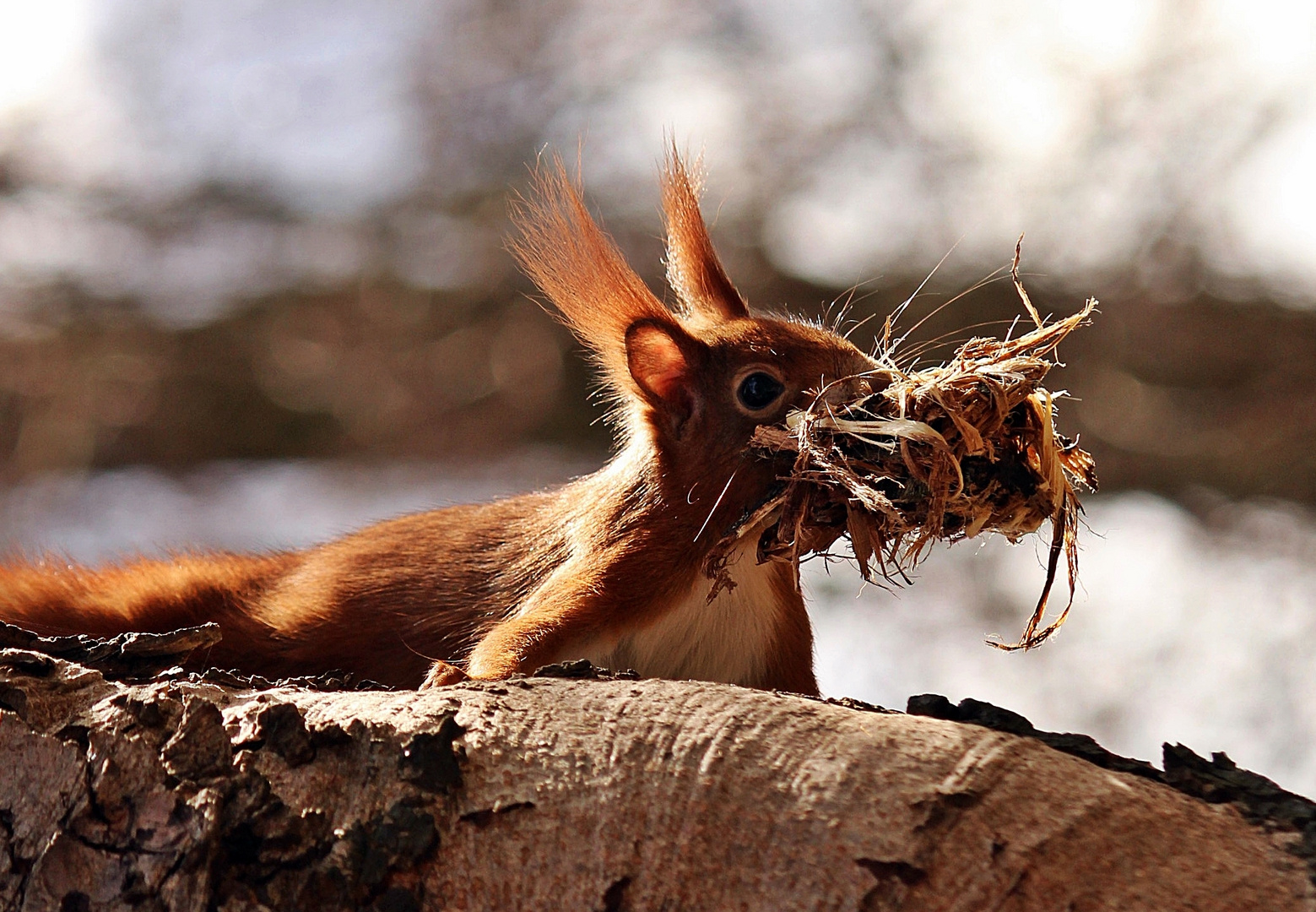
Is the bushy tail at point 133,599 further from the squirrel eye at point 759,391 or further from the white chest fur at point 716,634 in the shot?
the squirrel eye at point 759,391

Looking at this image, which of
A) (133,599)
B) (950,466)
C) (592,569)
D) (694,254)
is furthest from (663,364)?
(133,599)

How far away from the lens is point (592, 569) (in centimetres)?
324

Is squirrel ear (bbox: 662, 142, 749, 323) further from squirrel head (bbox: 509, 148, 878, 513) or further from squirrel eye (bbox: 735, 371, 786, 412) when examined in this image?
squirrel eye (bbox: 735, 371, 786, 412)

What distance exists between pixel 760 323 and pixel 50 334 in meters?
4.35

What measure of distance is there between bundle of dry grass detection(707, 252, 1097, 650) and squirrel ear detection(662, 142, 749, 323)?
1179 mm

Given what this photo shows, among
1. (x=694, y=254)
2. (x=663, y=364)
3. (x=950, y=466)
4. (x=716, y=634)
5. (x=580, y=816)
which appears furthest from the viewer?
(x=694, y=254)

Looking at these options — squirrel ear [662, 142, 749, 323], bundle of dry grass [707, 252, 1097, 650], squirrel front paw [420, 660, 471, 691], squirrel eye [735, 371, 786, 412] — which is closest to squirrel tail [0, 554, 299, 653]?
squirrel front paw [420, 660, 471, 691]

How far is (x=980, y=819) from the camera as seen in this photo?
166cm

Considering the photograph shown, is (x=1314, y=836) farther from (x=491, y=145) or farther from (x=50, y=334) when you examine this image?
(x=50, y=334)

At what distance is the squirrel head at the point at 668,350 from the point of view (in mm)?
3316

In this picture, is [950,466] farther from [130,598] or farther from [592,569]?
[130,598]

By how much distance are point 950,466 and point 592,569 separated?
106 centimetres

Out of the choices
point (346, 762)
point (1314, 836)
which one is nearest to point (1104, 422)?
point (1314, 836)

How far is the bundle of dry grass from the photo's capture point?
2.51m
